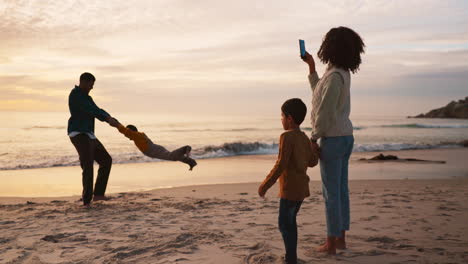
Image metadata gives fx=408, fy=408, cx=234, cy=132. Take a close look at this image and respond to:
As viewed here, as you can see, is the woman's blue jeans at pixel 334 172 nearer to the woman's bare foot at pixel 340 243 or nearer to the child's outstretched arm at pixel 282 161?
the woman's bare foot at pixel 340 243

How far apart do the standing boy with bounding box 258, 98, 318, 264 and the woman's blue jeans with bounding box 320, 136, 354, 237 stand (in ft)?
1.03

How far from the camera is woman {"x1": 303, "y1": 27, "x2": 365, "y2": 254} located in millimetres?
3676

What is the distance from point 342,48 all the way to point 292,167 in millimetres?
1226

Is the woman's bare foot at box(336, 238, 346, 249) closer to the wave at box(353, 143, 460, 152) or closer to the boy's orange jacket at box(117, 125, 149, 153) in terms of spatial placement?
the boy's orange jacket at box(117, 125, 149, 153)

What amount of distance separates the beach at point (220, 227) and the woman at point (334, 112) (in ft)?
1.72

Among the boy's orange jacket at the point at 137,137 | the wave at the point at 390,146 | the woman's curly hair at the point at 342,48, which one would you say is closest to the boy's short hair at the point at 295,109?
the woman's curly hair at the point at 342,48

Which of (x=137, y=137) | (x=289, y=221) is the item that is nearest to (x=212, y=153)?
(x=137, y=137)

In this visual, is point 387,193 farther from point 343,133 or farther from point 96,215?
point 96,215

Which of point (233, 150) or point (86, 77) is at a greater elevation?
point (86, 77)

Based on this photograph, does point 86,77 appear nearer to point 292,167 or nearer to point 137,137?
point 137,137

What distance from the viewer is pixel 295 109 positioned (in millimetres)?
3467

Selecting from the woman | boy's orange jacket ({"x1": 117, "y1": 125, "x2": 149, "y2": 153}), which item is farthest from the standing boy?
boy's orange jacket ({"x1": 117, "y1": 125, "x2": 149, "y2": 153})

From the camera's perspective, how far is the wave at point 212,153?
13.2 meters

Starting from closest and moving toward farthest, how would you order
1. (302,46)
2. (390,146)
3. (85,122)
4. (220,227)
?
(302,46) → (220,227) → (85,122) → (390,146)
